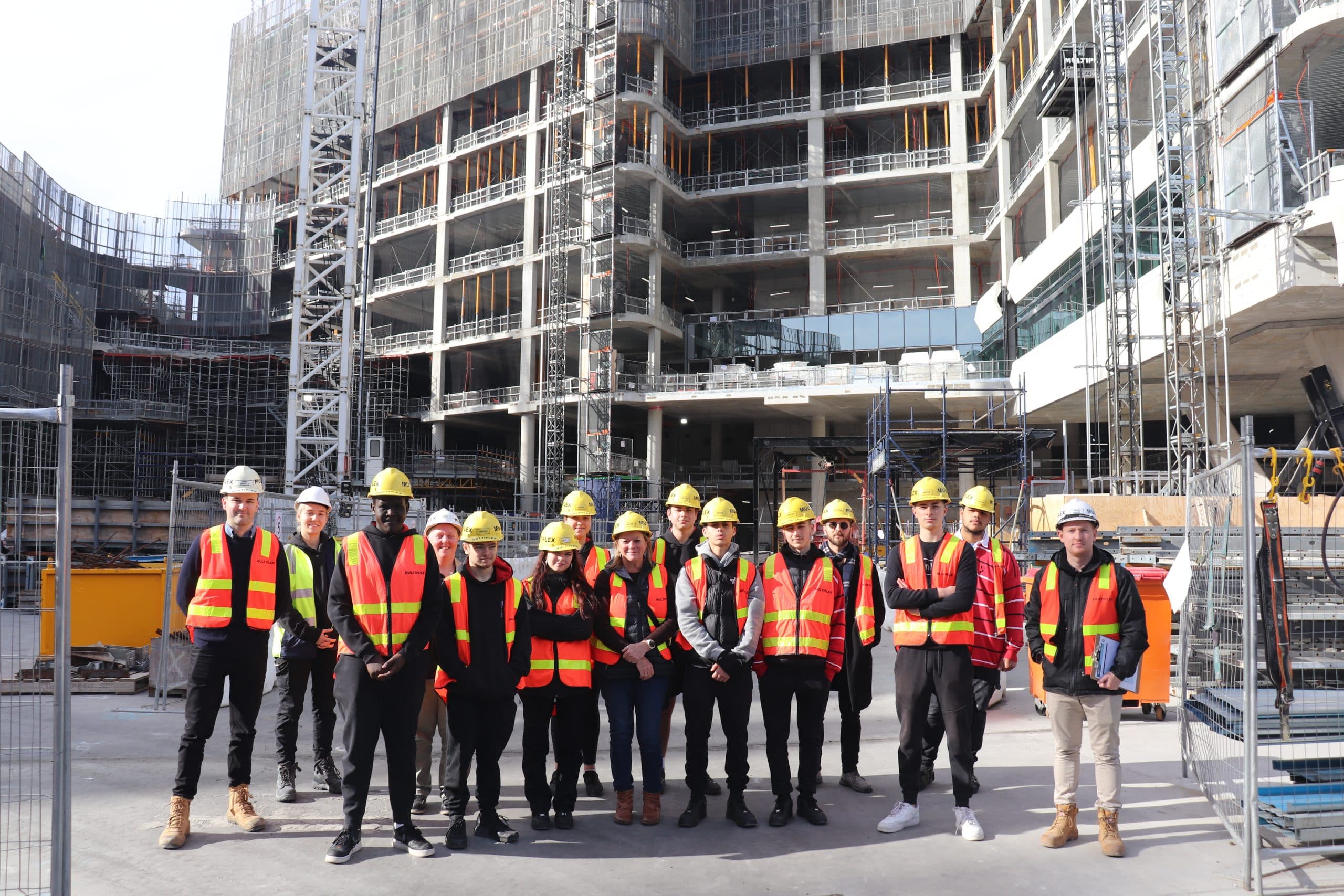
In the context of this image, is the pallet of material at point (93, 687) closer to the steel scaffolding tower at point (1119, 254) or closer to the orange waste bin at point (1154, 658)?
the orange waste bin at point (1154, 658)

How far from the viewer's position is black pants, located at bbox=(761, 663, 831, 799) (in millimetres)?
5234

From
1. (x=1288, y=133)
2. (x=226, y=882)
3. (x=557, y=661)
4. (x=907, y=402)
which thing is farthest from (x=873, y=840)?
(x=907, y=402)

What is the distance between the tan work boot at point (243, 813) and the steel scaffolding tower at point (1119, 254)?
18.0 meters

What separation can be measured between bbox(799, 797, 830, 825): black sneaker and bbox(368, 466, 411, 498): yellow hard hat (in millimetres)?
2860

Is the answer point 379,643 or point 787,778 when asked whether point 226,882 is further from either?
point 787,778

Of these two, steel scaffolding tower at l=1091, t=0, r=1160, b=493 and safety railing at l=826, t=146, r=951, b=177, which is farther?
safety railing at l=826, t=146, r=951, b=177

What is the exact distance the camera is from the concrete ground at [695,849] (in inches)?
171

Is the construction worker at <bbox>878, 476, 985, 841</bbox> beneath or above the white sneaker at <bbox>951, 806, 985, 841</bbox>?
above

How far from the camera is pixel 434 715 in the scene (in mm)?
5684

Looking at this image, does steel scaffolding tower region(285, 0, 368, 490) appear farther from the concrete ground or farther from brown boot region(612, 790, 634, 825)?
brown boot region(612, 790, 634, 825)

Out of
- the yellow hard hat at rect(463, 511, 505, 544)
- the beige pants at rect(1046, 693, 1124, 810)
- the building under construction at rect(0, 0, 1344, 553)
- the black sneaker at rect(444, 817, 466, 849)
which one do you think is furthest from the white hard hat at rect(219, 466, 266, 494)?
the building under construction at rect(0, 0, 1344, 553)

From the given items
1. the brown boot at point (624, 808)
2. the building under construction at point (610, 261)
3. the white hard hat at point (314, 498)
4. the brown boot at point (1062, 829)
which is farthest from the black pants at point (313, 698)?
the building under construction at point (610, 261)

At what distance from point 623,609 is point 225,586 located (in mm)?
2253

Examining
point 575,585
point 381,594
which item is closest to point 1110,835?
point 575,585
